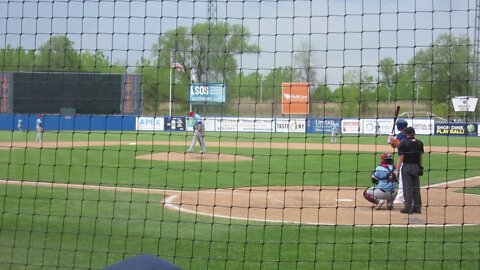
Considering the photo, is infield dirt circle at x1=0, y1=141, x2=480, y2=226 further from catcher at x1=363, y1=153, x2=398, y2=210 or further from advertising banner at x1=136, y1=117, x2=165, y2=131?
advertising banner at x1=136, y1=117, x2=165, y2=131

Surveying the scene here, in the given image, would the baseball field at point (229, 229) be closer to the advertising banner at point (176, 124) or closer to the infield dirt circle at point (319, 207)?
the infield dirt circle at point (319, 207)

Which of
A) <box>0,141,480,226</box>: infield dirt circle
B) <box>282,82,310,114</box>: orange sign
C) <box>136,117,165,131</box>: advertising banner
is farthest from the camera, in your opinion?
<box>136,117,165,131</box>: advertising banner

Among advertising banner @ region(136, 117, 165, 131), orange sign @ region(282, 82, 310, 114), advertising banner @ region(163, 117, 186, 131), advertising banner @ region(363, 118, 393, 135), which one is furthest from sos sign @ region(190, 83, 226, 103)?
advertising banner @ region(163, 117, 186, 131)

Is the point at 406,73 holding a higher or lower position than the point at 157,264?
higher

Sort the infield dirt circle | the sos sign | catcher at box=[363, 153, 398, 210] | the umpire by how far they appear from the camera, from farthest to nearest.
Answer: the sos sign
catcher at box=[363, 153, 398, 210]
the umpire
the infield dirt circle

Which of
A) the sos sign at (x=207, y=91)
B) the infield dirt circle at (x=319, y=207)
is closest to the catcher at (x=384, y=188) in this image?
the infield dirt circle at (x=319, y=207)

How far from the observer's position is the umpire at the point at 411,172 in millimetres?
10125

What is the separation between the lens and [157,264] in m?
1.96

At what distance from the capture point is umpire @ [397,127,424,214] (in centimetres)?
1012

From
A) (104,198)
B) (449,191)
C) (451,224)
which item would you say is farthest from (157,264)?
(449,191)

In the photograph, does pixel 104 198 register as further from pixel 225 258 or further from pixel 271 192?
pixel 225 258

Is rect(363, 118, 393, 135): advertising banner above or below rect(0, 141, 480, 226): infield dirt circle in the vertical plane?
above

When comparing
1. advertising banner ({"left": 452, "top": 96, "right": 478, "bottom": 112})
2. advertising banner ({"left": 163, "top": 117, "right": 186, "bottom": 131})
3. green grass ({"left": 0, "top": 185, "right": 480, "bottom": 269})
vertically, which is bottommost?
green grass ({"left": 0, "top": 185, "right": 480, "bottom": 269})

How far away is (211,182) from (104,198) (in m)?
3.92
